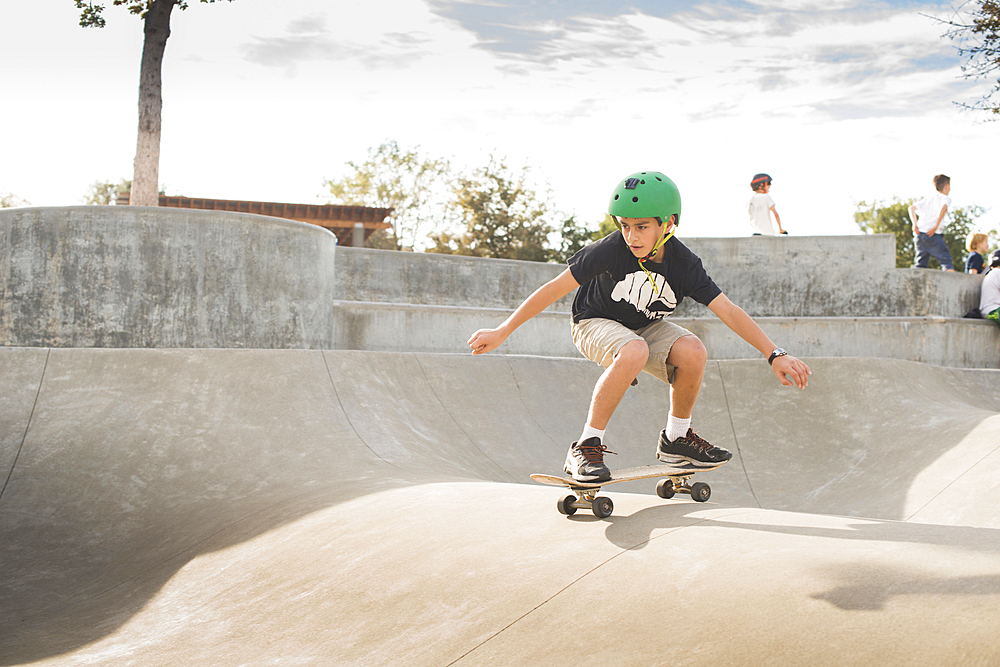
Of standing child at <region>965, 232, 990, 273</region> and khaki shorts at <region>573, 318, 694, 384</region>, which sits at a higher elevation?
standing child at <region>965, 232, 990, 273</region>

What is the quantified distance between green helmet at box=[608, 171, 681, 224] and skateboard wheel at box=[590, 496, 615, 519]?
1.39 metres

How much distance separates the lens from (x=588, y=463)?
3.90m

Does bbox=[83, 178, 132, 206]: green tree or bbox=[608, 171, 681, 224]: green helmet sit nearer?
bbox=[608, 171, 681, 224]: green helmet

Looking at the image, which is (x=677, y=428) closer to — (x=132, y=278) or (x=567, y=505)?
(x=567, y=505)

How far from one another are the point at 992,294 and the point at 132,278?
12853 mm

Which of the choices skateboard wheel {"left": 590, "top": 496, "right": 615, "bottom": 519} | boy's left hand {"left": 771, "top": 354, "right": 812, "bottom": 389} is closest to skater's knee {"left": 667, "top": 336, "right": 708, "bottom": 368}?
boy's left hand {"left": 771, "top": 354, "right": 812, "bottom": 389}

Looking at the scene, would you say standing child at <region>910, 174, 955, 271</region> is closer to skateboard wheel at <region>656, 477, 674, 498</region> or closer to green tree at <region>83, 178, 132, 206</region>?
skateboard wheel at <region>656, 477, 674, 498</region>

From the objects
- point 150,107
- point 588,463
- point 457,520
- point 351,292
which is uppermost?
point 150,107

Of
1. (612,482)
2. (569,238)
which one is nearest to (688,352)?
(612,482)

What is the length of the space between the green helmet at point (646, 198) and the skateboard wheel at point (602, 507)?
139 centimetres

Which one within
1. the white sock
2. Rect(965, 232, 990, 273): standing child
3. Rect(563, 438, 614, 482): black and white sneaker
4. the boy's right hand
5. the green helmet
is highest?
Rect(965, 232, 990, 273): standing child

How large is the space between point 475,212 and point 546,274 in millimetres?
24060

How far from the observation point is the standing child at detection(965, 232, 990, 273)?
1319 centimetres

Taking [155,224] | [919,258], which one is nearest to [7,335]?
[155,224]
